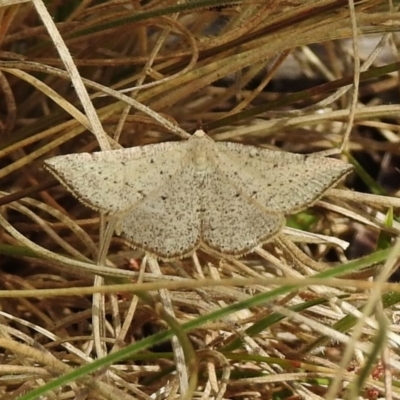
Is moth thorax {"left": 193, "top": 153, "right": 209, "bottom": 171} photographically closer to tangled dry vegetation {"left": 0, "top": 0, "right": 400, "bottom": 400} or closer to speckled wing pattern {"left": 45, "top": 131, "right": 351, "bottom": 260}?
speckled wing pattern {"left": 45, "top": 131, "right": 351, "bottom": 260}

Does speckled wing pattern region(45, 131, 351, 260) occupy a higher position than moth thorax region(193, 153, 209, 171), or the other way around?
moth thorax region(193, 153, 209, 171)

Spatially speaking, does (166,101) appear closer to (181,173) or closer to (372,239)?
(181,173)

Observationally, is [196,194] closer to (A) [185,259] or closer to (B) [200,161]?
(B) [200,161]

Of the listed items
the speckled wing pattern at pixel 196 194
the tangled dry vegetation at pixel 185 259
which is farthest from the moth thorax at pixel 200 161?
the tangled dry vegetation at pixel 185 259

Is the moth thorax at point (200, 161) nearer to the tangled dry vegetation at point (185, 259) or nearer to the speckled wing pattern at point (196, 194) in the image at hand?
the speckled wing pattern at point (196, 194)

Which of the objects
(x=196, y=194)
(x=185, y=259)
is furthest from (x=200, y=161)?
(x=185, y=259)

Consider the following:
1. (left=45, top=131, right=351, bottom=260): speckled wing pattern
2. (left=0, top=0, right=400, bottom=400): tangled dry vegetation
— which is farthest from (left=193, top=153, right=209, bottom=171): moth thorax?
(left=0, top=0, right=400, bottom=400): tangled dry vegetation
